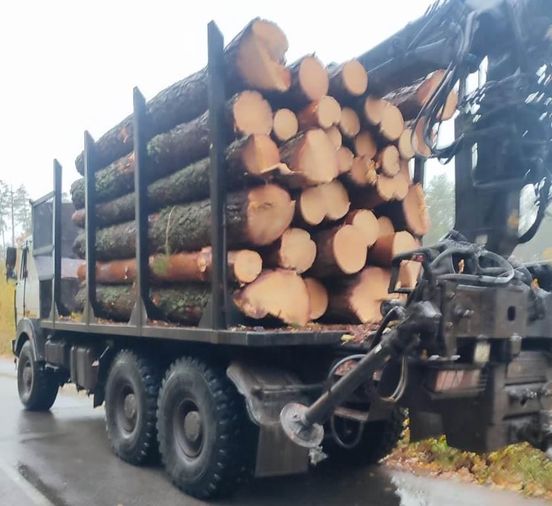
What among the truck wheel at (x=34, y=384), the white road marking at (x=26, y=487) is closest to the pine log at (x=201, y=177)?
the white road marking at (x=26, y=487)

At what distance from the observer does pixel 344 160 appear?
5.35 meters

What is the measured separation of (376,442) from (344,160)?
2.73 meters

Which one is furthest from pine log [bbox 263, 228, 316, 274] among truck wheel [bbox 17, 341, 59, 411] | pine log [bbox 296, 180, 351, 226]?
truck wheel [bbox 17, 341, 59, 411]

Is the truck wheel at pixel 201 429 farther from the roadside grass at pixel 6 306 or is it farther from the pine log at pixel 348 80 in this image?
the roadside grass at pixel 6 306

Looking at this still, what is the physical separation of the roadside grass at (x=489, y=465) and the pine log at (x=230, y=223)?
263cm

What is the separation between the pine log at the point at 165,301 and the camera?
5398mm

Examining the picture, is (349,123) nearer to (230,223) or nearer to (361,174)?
(361,174)

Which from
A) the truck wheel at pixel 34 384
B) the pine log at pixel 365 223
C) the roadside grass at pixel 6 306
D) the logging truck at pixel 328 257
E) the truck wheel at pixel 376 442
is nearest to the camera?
the logging truck at pixel 328 257

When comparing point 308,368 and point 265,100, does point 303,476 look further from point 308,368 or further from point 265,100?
point 265,100

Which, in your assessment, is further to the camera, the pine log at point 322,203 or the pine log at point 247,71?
the pine log at point 322,203

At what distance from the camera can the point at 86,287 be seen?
7.18 m

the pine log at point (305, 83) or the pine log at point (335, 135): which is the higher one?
the pine log at point (305, 83)

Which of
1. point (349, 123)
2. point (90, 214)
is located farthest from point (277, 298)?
point (90, 214)

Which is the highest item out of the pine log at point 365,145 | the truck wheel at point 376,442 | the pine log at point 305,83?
the pine log at point 305,83
